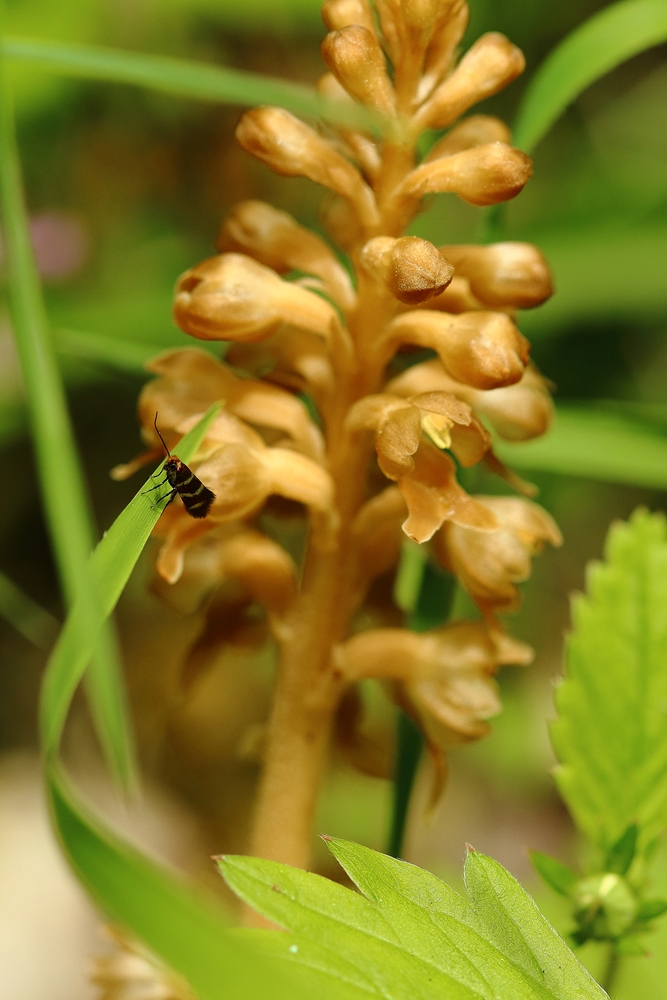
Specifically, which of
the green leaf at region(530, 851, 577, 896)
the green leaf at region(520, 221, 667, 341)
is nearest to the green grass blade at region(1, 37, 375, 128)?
the green leaf at region(530, 851, 577, 896)

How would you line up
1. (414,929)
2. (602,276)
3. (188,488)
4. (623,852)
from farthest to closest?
(602,276) → (623,852) → (188,488) → (414,929)

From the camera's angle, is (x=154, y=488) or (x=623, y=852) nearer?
(x=154, y=488)

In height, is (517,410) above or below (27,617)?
below

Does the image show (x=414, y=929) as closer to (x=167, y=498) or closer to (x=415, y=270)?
(x=167, y=498)

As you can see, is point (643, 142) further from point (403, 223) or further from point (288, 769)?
point (288, 769)

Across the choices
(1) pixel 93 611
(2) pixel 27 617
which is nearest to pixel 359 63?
(1) pixel 93 611

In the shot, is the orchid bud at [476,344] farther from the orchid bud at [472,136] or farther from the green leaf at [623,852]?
the green leaf at [623,852]
